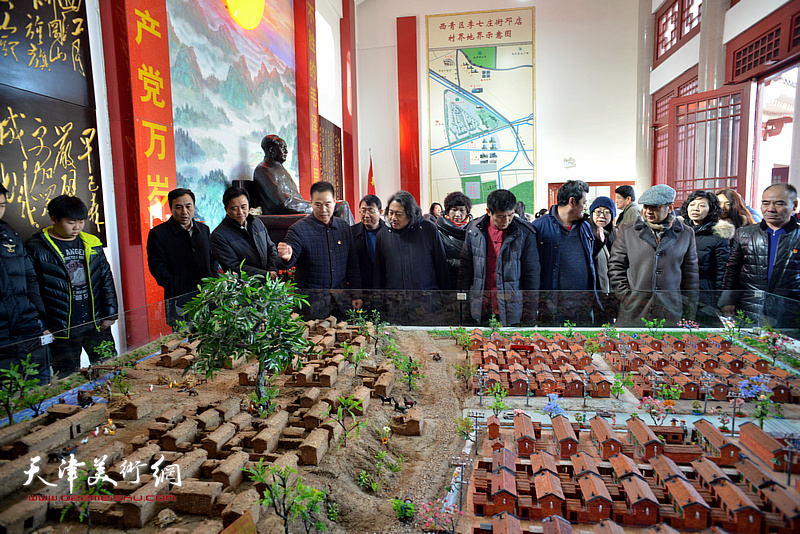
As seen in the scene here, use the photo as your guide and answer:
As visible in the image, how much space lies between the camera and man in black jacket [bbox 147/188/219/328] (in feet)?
11.9

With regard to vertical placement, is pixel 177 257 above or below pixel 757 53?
below

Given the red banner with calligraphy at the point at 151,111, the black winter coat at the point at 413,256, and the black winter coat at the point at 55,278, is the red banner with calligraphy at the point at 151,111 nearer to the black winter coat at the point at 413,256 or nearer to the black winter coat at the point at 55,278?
the black winter coat at the point at 55,278

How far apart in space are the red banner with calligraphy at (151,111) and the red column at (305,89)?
13.3 feet

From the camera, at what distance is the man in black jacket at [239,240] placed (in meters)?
3.53

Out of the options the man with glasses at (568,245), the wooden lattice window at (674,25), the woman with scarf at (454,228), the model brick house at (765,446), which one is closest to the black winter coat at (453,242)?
the woman with scarf at (454,228)

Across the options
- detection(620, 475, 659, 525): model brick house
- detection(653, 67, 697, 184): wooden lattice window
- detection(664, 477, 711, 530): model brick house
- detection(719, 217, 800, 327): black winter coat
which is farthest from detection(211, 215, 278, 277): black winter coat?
detection(653, 67, 697, 184): wooden lattice window

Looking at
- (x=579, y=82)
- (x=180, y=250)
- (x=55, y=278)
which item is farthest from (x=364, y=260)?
(x=579, y=82)

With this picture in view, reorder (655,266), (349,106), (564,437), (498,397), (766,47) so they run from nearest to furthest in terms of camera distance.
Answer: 1. (564,437)
2. (498,397)
3. (655,266)
4. (766,47)
5. (349,106)

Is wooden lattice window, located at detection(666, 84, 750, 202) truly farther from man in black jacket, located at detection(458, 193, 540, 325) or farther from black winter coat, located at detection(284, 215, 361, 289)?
black winter coat, located at detection(284, 215, 361, 289)

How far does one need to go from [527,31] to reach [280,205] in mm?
8558

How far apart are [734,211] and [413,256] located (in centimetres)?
281

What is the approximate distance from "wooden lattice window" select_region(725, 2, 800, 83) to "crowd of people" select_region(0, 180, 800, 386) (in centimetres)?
262

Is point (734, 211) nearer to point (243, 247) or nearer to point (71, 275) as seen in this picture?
point (243, 247)

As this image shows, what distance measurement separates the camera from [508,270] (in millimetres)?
3480
